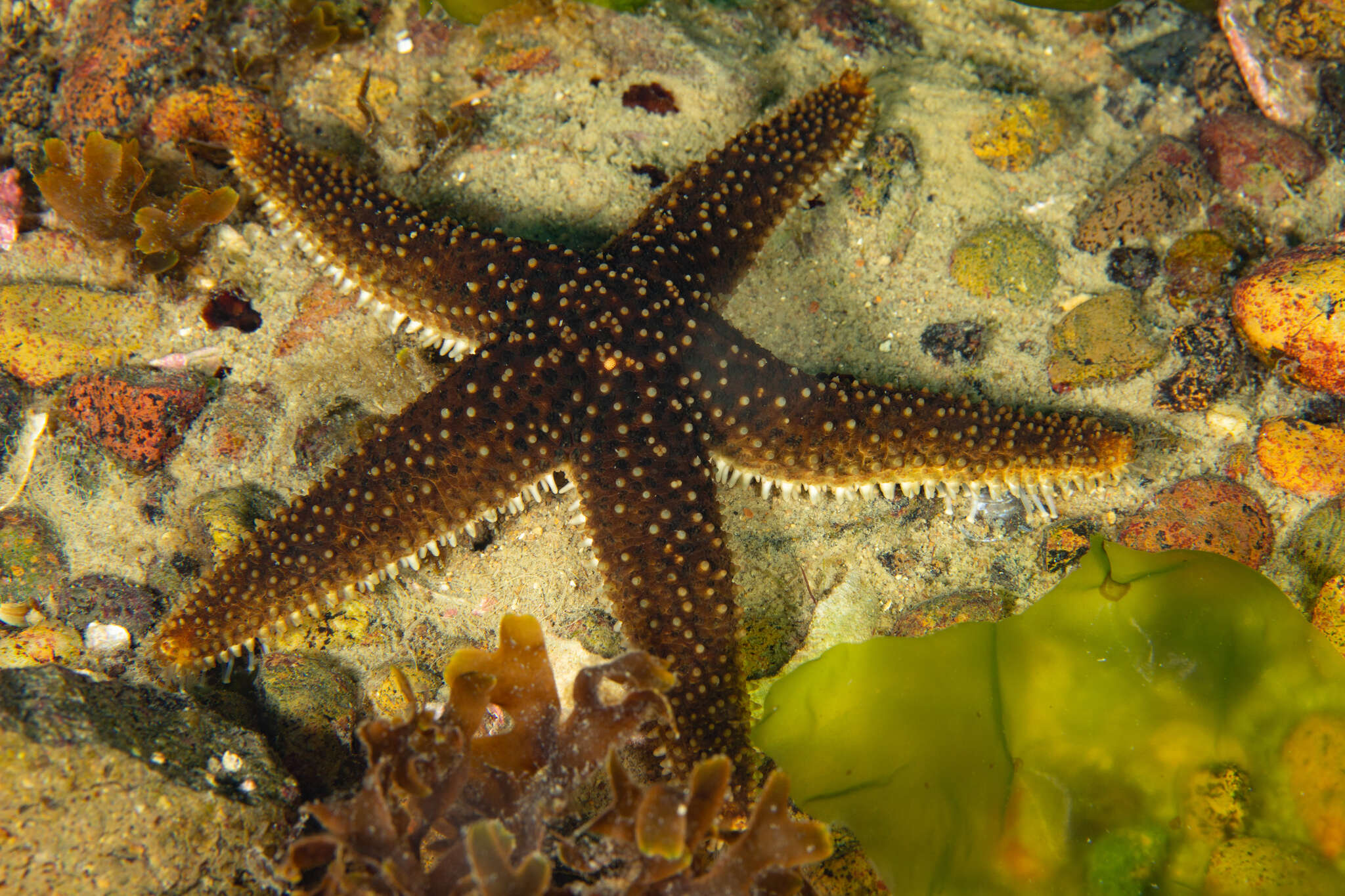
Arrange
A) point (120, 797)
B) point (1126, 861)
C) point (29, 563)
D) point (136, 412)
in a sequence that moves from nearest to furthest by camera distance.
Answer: point (120, 797) → point (1126, 861) → point (29, 563) → point (136, 412)

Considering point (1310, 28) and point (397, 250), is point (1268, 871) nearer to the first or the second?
A: point (397, 250)

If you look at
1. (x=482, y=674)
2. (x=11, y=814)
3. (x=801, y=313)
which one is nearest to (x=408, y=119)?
(x=801, y=313)

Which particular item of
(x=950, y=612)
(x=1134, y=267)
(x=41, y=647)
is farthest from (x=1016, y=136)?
(x=41, y=647)

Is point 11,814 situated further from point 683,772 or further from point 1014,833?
point 1014,833

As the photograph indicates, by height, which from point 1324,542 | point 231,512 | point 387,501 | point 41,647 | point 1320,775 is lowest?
point 41,647

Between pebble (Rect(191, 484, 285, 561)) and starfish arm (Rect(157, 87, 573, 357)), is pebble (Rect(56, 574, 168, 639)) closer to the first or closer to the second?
pebble (Rect(191, 484, 285, 561))

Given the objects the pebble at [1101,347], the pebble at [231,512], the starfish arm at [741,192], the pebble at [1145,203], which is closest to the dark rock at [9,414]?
the pebble at [231,512]
